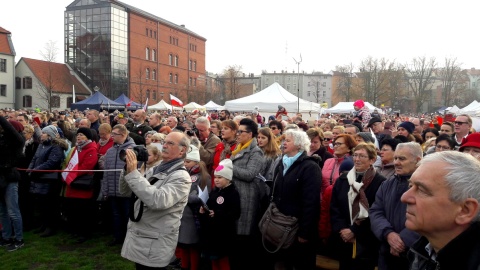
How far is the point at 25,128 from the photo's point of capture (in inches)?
308

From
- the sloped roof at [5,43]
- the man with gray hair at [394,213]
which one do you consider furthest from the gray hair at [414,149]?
the sloped roof at [5,43]

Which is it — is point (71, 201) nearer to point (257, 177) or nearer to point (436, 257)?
point (257, 177)

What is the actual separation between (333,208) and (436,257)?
2.65 metres

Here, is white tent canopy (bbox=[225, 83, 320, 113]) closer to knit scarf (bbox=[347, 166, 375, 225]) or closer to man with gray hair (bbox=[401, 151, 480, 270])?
knit scarf (bbox=[347, 166, 375, 225])

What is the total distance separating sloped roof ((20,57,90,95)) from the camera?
52.0 metres

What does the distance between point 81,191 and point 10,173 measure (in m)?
1.17

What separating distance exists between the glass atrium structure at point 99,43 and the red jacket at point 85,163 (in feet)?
164

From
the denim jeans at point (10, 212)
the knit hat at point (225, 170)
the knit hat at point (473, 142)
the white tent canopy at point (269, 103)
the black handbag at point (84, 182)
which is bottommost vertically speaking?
the denim jeans at point (10, 212)

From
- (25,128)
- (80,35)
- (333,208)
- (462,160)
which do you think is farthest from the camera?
(80,35)

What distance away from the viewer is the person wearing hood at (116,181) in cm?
647

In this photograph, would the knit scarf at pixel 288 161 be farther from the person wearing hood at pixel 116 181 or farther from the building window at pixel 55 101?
the building window at pixel 55 101

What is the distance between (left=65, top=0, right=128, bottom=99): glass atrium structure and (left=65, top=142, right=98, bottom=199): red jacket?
164 feet

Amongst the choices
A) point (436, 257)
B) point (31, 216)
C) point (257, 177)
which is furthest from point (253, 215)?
point (31, 216)

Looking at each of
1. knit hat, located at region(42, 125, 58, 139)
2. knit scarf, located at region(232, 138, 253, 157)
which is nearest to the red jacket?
knit hat, located at region(42, 125, 58, 139)
